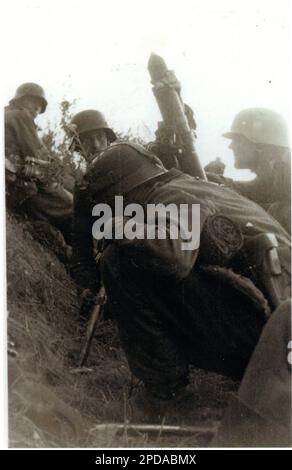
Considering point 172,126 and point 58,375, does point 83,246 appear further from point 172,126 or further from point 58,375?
point 172,126

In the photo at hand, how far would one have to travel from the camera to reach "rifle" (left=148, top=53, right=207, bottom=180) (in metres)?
5.78

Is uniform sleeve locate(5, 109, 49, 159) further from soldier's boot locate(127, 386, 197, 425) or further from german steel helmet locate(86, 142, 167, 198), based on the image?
soldier's boot locate(127, 386, 197, 425)

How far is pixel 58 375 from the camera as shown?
5.50 m

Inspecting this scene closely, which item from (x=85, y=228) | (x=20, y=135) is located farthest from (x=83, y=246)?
(x=20, y=135)

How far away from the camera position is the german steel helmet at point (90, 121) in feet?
19.3

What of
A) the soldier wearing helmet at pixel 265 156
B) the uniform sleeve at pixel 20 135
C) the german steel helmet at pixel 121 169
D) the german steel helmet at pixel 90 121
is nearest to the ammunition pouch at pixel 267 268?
the soldier wearing helmet at pixel 265 156

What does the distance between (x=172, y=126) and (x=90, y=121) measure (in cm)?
Result: 63

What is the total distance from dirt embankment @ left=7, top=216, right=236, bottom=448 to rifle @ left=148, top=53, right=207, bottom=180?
121cm

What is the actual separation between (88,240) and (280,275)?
4.75ft

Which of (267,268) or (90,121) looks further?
(90,121)

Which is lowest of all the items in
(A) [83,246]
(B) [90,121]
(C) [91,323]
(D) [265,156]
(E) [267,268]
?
(C) [91,323]

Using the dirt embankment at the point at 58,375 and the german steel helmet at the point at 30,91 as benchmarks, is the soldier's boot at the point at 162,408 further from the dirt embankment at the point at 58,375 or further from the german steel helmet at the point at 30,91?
the german steel helmet at the point at 30,91

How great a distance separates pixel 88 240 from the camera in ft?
19.1

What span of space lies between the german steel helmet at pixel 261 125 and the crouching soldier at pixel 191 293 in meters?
0.64
